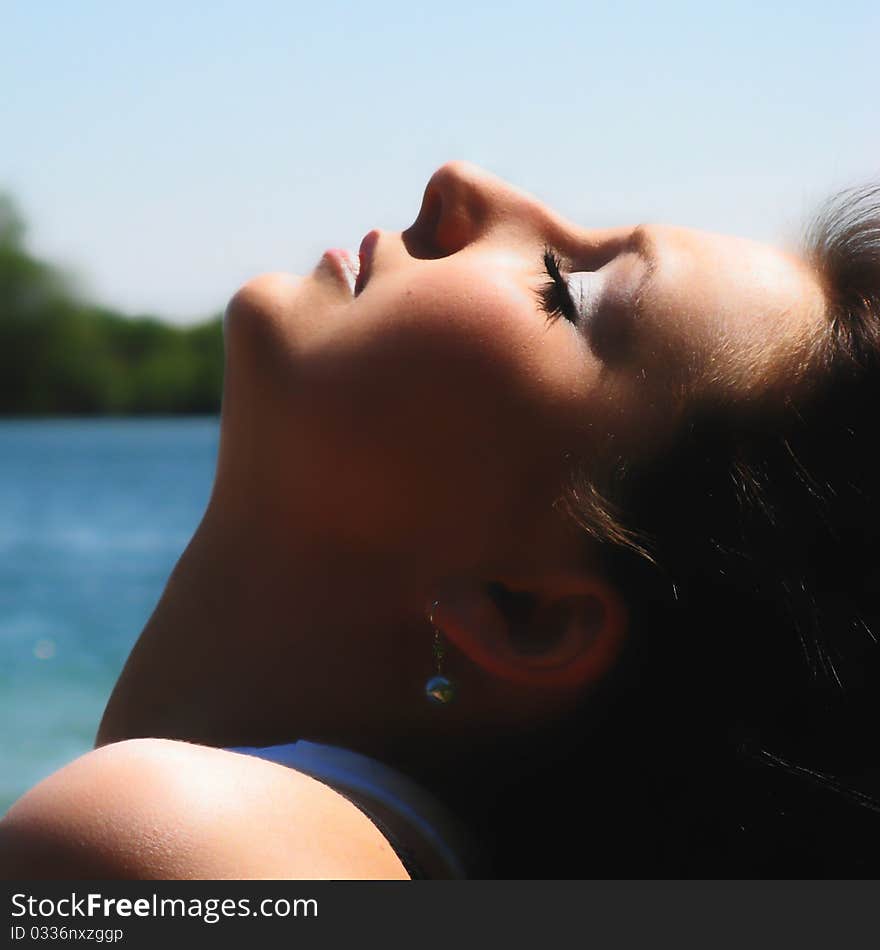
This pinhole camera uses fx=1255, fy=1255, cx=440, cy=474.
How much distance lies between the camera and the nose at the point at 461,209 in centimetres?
171

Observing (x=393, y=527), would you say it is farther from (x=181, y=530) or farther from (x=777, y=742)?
(x=181, y=530)

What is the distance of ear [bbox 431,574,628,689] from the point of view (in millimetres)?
1513

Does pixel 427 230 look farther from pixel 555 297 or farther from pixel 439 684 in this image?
pixel 439 684

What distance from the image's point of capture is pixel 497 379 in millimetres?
1513

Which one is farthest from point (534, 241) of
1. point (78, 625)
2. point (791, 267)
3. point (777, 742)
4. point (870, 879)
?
point (78, 625)

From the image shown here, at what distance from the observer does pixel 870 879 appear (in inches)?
58.5

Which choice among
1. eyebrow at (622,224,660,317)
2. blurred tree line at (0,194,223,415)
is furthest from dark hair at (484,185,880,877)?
blurred tree line at (0,194,223,415)

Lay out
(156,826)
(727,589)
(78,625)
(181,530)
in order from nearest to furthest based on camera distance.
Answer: (156,826)
(727,589)
(78,625)
(181,530)

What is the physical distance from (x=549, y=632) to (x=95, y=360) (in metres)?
30.6

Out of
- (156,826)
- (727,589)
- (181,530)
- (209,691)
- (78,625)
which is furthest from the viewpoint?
(181,530)

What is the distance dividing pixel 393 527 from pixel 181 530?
10.7 metres

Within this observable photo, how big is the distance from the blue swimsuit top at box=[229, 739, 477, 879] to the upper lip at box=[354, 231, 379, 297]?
0.60 metres

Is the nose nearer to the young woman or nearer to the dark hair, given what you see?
the young woman

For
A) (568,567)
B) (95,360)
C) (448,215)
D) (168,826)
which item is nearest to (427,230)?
(448,215)
